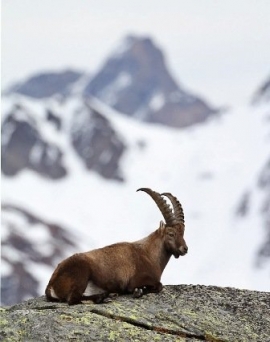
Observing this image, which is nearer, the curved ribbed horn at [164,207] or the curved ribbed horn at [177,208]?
the curved ribbed horn at [164,207]

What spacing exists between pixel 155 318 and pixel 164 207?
4.79m

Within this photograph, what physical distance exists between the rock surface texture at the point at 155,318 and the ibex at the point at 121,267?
40cm

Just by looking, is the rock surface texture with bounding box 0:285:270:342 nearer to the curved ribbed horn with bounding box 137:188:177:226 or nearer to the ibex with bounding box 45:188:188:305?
the ibex with bounding box 45:188:188:305

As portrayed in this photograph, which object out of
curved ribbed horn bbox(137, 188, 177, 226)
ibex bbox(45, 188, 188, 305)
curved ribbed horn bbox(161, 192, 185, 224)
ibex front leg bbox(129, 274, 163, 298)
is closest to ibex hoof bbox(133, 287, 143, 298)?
ibex bbox(45, 188, 188, 305)

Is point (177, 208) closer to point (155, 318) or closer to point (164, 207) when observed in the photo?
point (164, 207)

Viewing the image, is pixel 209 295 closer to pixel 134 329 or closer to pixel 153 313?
pixel 153 313

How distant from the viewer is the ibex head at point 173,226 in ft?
86.1

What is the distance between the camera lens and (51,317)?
20750 millimetres

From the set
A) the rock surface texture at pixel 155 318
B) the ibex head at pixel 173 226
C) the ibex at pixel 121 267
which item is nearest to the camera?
the rock surface texture at pixel 155 318

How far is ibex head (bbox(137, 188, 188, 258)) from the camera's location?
2625 cm

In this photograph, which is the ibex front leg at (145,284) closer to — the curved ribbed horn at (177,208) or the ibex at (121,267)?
the ibex at (121,267)

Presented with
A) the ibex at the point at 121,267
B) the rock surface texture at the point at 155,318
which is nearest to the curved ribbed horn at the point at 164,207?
the ibex at the point at 121,267

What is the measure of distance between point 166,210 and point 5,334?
775cm

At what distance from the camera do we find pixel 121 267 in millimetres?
24672
